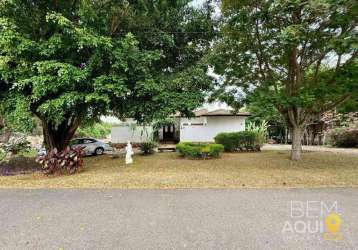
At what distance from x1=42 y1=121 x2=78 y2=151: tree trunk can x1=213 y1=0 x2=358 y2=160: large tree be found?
25.7 feet

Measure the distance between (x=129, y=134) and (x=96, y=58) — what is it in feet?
44.9

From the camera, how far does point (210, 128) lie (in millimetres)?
19344

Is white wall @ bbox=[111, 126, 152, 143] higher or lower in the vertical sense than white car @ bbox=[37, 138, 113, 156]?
higher

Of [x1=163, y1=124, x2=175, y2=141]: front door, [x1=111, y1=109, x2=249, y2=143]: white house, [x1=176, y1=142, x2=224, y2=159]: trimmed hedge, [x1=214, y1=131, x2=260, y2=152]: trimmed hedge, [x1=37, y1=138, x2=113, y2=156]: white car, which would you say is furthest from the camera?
[x1=163, y1=124, x2=175, y2=141]: front door

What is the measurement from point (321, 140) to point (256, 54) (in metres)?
15.0

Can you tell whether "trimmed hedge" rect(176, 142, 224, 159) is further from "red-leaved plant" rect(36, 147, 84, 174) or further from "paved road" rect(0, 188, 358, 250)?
"paved road" rect(0, 188, 358, 250)

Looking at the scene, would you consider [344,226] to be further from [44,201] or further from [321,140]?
[321,140]

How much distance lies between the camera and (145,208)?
14.5 feet

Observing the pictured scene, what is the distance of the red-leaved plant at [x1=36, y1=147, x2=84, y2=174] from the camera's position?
7863mm

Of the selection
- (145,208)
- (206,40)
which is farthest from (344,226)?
(206,40)

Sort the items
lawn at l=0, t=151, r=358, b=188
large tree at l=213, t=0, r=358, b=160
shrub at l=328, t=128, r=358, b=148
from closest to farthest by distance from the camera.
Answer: lawn at l=0, t=151, r=358, b=188 < large tree at l=213, t=0, r=358, b=160 < shrub at l=328, t=128, r=358, b=148

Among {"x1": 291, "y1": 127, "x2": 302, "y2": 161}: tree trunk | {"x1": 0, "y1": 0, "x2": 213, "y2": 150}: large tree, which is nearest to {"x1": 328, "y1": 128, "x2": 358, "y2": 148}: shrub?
{"x1": 291, "y1": 127, "x2": 302, "y2": 161}: tree trunk

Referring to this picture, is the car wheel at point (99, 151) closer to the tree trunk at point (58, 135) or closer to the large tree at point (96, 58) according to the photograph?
the tree trunk at point (58, 135)

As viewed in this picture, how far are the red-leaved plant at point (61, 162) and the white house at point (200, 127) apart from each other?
11.1 m
